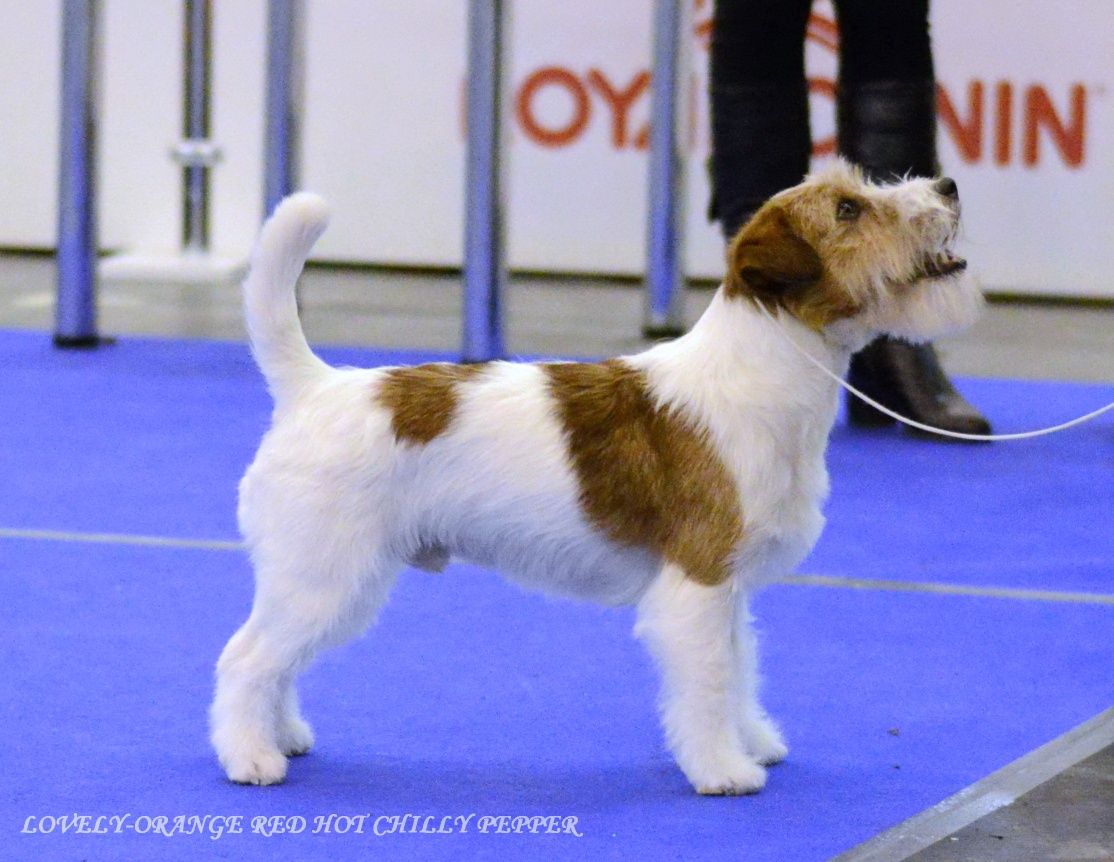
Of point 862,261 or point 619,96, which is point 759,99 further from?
point 619,96

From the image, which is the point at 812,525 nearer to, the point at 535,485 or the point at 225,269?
the point at 535,485

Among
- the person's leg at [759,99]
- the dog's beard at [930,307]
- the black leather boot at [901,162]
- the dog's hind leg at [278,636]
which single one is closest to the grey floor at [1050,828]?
the dog's beard at [930,307]

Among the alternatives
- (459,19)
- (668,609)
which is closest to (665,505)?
(668,609)

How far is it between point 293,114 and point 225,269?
2.37 ft

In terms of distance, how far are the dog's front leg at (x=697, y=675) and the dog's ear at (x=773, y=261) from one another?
0.33 meters

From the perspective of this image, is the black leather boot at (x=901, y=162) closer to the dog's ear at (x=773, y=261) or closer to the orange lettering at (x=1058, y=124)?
the dog's ear at (x=773, y=261)

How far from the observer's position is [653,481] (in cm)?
201

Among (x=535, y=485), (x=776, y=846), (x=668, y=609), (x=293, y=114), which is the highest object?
(x=293, y=114)

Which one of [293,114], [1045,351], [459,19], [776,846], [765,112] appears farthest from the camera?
[459,19]

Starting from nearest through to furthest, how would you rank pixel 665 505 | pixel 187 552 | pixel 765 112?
pixel 665 505, pixel 187 552, pixel 765 112

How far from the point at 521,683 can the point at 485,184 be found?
2595 millimetres

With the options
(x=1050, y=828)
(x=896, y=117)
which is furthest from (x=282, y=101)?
(x=1050, y=828)

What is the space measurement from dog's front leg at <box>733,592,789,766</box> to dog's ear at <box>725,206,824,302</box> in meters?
0.37

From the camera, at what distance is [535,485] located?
200cm
